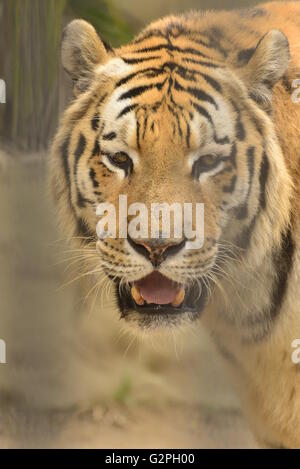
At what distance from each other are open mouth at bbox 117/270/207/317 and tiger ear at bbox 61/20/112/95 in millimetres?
387

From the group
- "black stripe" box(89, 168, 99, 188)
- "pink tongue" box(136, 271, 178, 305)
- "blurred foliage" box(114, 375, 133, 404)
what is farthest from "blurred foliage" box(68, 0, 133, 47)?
"blurred foliage" box(114, 375, 133, 404)

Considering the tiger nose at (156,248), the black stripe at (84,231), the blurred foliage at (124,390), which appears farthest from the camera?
the blurred foliage at (124,390)

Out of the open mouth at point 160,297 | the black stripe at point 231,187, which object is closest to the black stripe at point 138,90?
the black stripe at point 231,187

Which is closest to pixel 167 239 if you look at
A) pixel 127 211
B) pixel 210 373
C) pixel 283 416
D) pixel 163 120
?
pixel 127 211

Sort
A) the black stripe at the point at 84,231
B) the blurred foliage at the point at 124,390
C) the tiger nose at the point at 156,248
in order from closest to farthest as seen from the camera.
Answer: the tiger nose at the point at 156,248 → the black stripe at the point at 84,231 → the blurred foliage at the point at 124,390

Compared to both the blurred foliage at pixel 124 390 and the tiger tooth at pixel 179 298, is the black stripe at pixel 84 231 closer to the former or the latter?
the tiger tooth at pixel 179 298

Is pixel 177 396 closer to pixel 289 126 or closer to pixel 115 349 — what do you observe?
pixel 115 349

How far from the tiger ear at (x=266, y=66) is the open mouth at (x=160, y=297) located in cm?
38

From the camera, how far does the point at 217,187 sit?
1.33 metres

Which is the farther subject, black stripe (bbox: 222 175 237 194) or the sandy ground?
the sandy ground

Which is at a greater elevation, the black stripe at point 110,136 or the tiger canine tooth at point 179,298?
the black stripe at point 110,136

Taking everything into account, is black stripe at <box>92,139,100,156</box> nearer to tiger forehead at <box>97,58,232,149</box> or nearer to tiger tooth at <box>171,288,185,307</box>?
tiger forehead at <box>97,58,232,149</box>

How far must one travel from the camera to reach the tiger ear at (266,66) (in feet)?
4.33

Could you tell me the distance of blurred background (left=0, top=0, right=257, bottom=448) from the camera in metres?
1.42
